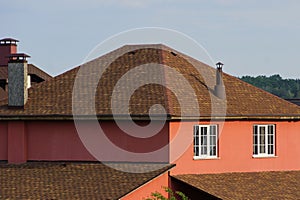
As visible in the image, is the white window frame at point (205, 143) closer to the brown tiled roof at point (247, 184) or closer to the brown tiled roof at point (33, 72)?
the brown tiled roof at point (247, 184)

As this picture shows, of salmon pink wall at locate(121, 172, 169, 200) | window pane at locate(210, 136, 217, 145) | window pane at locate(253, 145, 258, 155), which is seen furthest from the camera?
window pane at locate(253, 145, 258, 155)

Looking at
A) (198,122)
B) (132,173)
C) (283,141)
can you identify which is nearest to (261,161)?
(283,141)

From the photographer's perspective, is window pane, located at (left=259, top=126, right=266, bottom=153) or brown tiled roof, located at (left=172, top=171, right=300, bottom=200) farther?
window pane, located at (left=259, top=126, right=266, bottom=153)

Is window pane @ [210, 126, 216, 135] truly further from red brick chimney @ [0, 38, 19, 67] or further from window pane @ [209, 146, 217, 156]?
red brick chimney @ [0, 38, 19, 67]

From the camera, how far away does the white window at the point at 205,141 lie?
3097cm

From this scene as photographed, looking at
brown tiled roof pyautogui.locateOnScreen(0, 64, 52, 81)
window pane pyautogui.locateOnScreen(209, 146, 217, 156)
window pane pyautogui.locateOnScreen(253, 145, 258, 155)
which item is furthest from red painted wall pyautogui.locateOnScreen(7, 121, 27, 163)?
brown tiled roof pyautogui.locateOnScreen(0, 64, 52, 81)

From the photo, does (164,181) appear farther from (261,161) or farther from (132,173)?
(261,161)

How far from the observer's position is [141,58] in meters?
34.1

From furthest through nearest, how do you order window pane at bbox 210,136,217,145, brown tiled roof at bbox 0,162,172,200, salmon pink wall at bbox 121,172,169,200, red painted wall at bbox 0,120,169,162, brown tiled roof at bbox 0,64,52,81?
brown tiled roof at bbox 0,64,52,81 → window pane at bbox 210,136,217,145 → red painted wall at bbox 0,120,169,162 → salmon pink wall at bbox 121,172,169,200 → brown tiled roof at bbox 0,162,172,200

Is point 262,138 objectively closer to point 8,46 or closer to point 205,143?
point 205,143

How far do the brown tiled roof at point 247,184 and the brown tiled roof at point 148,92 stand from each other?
250 cm

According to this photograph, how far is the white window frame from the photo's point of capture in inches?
1219

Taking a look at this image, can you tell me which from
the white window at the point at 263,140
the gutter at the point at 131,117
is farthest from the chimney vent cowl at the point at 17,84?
the white window at the point at 263,140

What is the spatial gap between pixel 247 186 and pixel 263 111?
4354 millimetres
